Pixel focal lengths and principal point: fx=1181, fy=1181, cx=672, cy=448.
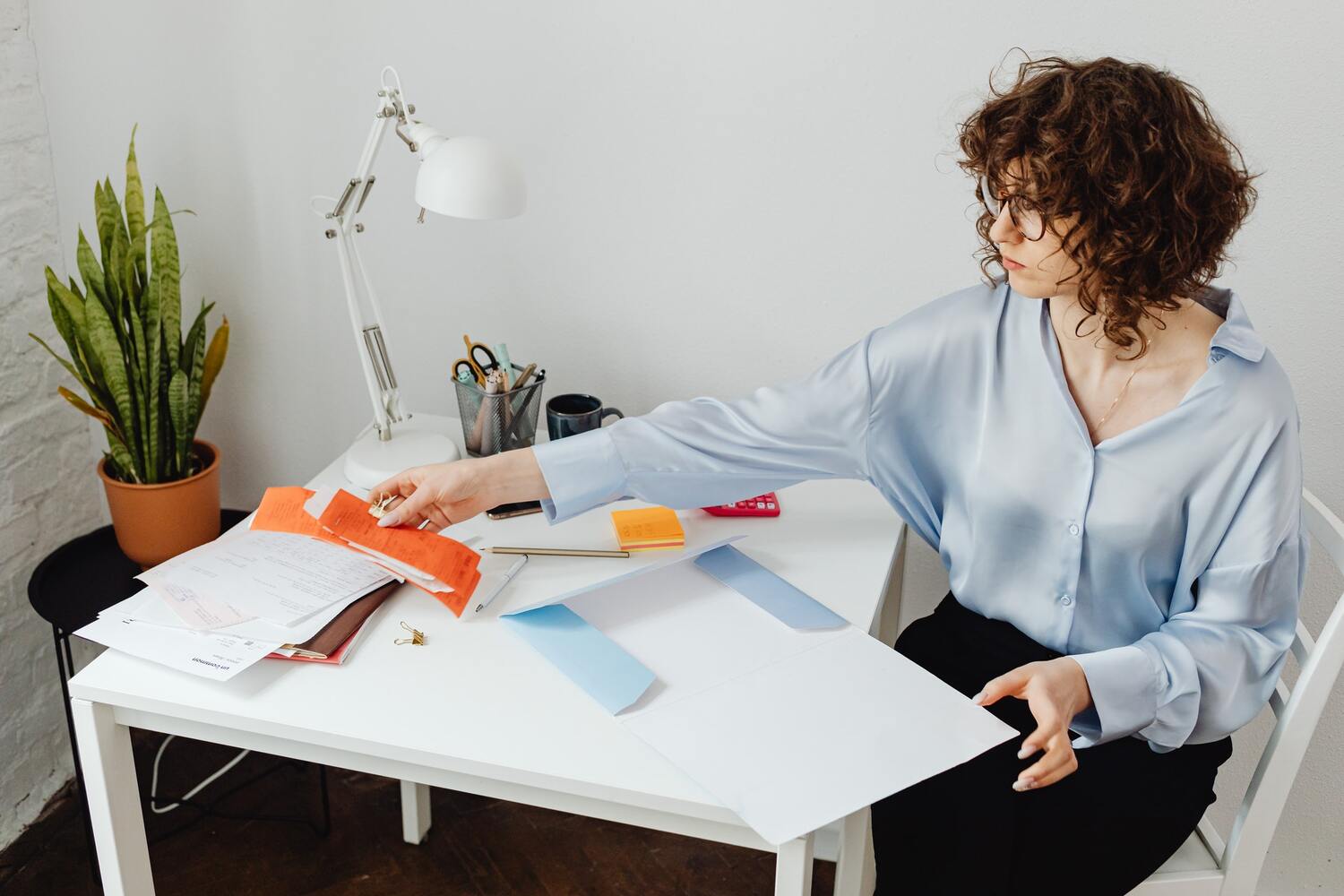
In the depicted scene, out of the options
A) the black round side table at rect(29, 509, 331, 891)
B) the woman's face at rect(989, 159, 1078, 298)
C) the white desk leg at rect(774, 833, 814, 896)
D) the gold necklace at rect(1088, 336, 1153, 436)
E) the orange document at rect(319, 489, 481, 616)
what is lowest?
the black round side table at rect(29, 509, 331, 891)

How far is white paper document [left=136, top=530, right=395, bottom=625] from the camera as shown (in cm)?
134

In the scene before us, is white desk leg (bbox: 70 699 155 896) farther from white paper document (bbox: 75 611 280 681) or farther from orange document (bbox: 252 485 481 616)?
orange document (bbox: 252 485 481 616)

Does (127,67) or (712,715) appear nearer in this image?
(712,715)

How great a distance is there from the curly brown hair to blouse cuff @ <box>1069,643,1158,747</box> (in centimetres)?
37

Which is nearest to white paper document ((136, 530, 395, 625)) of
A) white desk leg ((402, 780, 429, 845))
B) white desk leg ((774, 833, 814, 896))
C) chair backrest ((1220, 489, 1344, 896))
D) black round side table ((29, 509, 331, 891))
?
black round side table ((29, 509, 331, 891))

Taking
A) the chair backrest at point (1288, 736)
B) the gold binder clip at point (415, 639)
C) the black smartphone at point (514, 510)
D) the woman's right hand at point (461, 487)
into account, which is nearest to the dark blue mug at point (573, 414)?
the black smartphone at point (514, 510)

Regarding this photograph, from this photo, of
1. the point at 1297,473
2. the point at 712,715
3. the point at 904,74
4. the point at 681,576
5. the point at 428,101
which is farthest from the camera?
the point at 428,101

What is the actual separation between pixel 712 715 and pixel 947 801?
348 millimetres

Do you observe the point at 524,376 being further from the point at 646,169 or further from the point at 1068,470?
the point at 1068,470

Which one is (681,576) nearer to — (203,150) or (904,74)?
(904,74)

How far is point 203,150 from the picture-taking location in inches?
78.8

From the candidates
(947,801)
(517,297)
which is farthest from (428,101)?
(947,801)

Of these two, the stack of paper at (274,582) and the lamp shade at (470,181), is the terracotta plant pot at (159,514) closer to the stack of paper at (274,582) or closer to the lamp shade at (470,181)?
the stack of paper at (274,582)

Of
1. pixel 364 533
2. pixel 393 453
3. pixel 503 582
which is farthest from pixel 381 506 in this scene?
pixel 393 453
